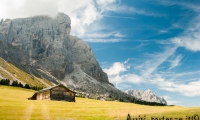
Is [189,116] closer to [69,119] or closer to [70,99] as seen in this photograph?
[69,119]

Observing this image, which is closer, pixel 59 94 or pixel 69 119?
pixel 69 119

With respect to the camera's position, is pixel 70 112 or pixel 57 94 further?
pixel 57 94

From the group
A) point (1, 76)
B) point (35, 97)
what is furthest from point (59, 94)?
point (1, 76)

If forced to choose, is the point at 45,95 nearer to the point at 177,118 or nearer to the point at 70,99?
the point at 70,99

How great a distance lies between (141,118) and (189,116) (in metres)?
4.74

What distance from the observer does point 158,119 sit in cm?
2225

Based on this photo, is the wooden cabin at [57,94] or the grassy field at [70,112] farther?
the wooden cabin at [57,94]

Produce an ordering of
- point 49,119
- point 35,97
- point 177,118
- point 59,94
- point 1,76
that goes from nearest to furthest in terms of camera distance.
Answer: point 177,118 < point 49,119 < point 59,94 < point 35,97 < point 1,76

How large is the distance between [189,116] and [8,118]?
741 inches

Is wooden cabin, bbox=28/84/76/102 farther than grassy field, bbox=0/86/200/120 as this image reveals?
Yes

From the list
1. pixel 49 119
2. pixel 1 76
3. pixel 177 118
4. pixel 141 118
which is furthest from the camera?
pixel 1 76

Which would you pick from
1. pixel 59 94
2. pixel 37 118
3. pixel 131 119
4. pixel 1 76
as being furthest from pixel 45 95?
pixel 1 76

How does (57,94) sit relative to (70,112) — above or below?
above

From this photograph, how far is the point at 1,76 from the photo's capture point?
19112 centimetres
